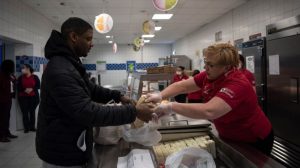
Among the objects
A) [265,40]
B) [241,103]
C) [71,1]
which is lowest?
[241,103]

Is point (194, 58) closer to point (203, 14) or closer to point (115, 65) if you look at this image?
point (203, 14)

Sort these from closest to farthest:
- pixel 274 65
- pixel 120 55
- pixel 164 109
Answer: pixel 164 109
pixel 274 65
pixel 120 55

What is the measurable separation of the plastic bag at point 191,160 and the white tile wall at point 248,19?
4.58 m

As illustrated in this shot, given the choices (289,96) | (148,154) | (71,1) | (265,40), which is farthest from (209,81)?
(71,1)

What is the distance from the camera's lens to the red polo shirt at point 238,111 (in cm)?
161

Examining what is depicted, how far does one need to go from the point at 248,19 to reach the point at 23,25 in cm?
609

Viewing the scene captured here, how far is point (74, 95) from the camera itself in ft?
4.62

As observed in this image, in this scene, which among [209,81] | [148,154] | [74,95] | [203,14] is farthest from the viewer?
[203,14]

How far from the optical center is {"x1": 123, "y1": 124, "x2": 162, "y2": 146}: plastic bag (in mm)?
1822

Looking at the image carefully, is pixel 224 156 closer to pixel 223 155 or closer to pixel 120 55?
pixel 223 155

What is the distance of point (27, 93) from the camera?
6699mm

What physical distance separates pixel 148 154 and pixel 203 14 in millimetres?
7628

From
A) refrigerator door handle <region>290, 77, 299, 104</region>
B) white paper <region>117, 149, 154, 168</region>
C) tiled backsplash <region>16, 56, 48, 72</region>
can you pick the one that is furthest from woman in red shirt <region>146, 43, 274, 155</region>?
tiled backsplash <region>16, 56, 48, 72</region>

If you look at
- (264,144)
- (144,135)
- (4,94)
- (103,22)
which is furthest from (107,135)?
(4,94)
